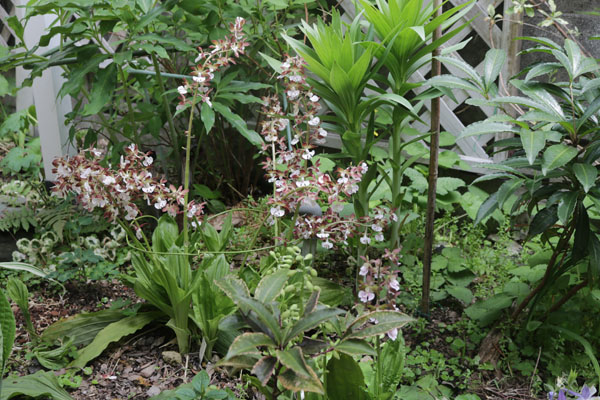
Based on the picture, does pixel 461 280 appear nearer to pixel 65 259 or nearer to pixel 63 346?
pixel 63 346

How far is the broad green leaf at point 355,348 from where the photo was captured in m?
1.25

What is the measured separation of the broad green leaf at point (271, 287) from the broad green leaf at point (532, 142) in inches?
29.1

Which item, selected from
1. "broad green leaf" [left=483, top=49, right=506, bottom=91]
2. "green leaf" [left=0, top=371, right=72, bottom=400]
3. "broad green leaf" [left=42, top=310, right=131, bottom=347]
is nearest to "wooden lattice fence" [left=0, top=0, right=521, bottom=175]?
"broad green leaf" [left=483, top=49, right=506, bottom=91]

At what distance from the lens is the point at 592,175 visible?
157 cm

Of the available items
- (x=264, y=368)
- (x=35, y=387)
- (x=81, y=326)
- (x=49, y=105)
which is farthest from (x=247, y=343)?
(x=49, y=105)

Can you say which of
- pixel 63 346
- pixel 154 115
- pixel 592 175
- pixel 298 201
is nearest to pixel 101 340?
pixel 63 346

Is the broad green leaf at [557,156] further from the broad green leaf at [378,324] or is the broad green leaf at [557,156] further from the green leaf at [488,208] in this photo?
the broad green leaf at [378,324]

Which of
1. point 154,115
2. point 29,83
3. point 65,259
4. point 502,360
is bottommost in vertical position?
point 502,360

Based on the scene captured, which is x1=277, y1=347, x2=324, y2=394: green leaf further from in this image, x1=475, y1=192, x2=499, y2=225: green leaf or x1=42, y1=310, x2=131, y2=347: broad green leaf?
x1=42, y1=310, x2=131, y2=347: broad green leaf

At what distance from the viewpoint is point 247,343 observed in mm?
1154

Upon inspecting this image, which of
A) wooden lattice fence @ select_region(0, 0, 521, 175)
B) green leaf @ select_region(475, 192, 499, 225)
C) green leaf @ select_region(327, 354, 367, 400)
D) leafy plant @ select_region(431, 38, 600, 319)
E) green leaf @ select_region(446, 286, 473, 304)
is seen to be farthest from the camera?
wooden lattice fence @ select_region(0, 0, 521, 175)

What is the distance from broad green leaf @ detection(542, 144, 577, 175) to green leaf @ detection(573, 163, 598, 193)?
2.3 inches

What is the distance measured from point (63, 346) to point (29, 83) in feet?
4.48

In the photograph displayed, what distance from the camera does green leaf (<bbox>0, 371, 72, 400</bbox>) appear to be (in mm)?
1614
